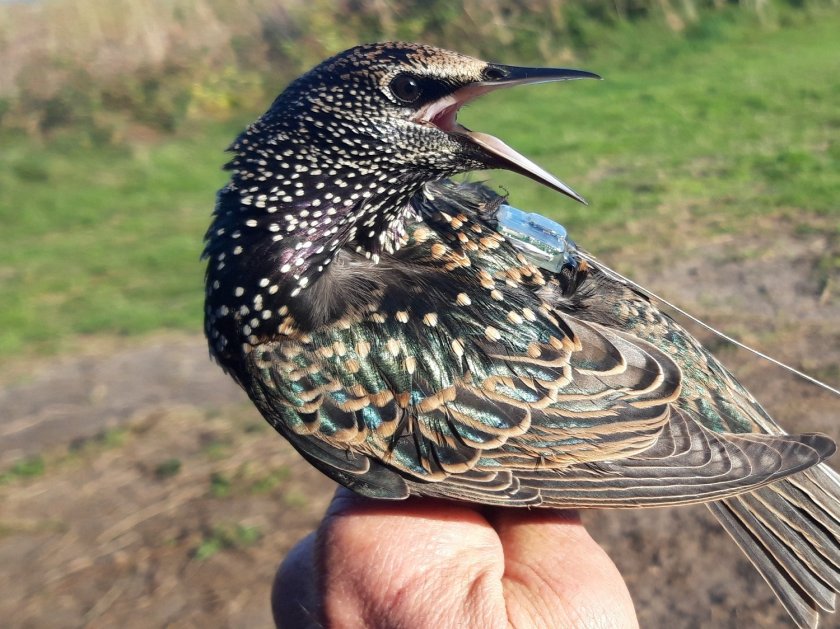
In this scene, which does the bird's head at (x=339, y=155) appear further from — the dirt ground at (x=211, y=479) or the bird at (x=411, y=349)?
the dirt ground at (x=211, y=479)

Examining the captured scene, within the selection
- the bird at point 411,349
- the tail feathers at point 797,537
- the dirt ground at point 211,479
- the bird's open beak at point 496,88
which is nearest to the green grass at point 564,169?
the dirt ground at point 211,479

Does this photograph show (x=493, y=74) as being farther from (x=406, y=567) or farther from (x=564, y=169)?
(x=564, y=169)

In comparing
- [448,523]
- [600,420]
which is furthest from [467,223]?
[448,523]

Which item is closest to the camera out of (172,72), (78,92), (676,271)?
(676,271)

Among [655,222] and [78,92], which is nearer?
[655,222]

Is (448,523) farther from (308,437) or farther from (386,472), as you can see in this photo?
(308,437)

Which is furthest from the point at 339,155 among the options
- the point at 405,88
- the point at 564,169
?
the point at 564,169
